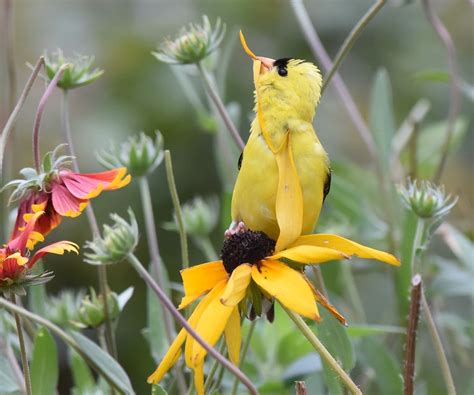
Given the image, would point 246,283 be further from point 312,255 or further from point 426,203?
point 426,203

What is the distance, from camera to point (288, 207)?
0.60 m

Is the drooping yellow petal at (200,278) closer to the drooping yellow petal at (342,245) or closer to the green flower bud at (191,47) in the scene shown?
the drooping yellow petal at (342,245)

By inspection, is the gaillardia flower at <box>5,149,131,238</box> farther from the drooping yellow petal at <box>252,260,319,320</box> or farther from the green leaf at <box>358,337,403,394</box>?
the green leaf at <box>358,337,403,394</box>

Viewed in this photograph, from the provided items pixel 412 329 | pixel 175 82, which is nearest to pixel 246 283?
pixel 412 329

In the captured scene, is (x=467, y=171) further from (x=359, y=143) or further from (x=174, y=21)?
(x=174, y=21)

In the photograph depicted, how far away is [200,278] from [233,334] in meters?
0.04

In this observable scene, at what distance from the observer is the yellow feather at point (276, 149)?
630 millimetres

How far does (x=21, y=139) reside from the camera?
6.56ft

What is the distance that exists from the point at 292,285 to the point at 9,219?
364 millimetres

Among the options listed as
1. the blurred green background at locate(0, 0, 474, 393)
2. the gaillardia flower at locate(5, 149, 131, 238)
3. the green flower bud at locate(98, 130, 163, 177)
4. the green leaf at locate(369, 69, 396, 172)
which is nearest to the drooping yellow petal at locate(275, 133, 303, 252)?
the gaillardia flower at locate(5, 149, 131, 238)

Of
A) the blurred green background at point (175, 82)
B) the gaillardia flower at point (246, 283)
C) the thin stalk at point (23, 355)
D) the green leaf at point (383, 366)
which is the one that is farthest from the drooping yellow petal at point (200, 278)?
the blurred green background at point (175, 82)

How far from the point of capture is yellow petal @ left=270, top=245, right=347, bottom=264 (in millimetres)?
554

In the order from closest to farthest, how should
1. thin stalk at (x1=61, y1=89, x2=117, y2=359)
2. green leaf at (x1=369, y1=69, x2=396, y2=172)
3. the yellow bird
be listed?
the yellow bird < thin stalk at (x1=61, y1=89, x2=117, y2=359) < green leaf at (x1=369, y1=69, x2=396, y2=172)

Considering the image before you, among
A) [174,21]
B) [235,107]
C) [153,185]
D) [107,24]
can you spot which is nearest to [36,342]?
[235,107]
